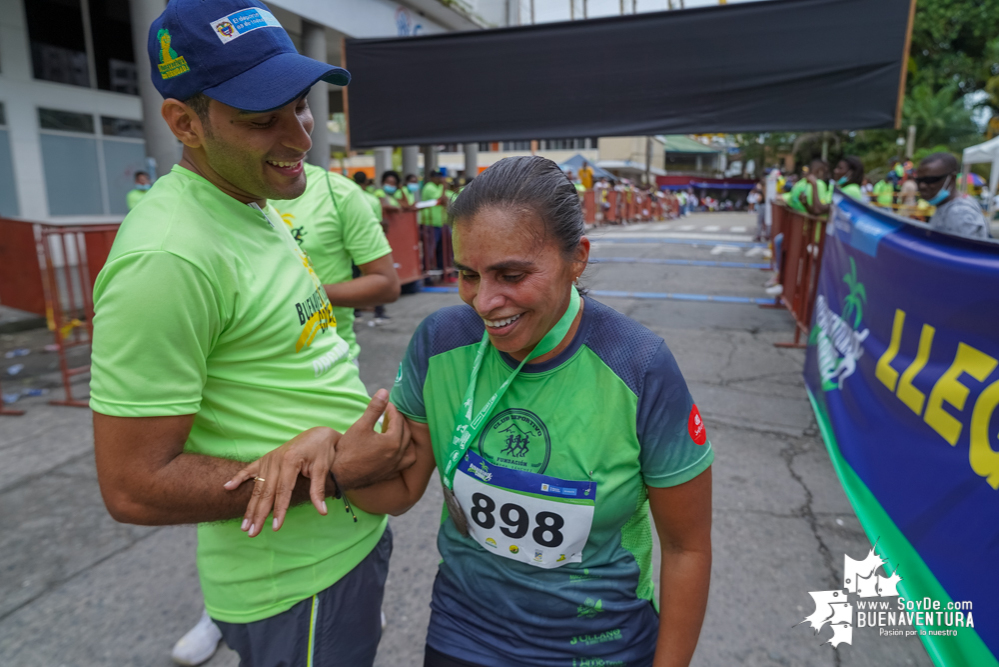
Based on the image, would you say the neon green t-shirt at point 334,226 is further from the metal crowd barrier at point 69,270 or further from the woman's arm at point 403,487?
the metal crowd barrier at point 69,270

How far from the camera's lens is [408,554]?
3.24 metres

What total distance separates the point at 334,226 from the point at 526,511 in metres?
1.93

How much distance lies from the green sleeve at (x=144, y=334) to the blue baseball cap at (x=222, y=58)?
0.40 meters

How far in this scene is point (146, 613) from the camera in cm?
278

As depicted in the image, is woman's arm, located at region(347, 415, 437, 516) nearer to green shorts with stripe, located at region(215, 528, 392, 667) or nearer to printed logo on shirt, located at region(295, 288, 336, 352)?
green shorts with stripe, located at region(215, 528, 392, 667)

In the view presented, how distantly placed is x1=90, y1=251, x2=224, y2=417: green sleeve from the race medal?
0.65 meters

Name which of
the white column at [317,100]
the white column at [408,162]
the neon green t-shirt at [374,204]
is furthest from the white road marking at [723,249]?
the neon green t-shirt at [374,204]

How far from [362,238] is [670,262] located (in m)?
12.3

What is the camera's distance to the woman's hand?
4.09ft

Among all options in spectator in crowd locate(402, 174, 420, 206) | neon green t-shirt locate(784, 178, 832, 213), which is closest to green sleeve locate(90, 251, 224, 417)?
neon green t-shirt locate(784, 178, 832, 213)

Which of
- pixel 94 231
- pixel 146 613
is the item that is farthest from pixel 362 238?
pixel 94 231

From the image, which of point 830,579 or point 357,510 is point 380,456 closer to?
point 357,510

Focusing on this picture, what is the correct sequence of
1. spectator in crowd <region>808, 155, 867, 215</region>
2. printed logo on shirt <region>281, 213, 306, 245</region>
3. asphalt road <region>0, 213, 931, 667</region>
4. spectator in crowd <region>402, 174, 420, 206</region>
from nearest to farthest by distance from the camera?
asphalt road <region>0, 213, 931, 667</region>, printed logo on shirt <region>281, 213, 306, 245</region>, spectator in crowd <region>808, 155, 867, 215</region>, spectator in crowd <region>402, 174, 420, 206</region>

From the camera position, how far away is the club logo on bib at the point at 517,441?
4.54 ft
